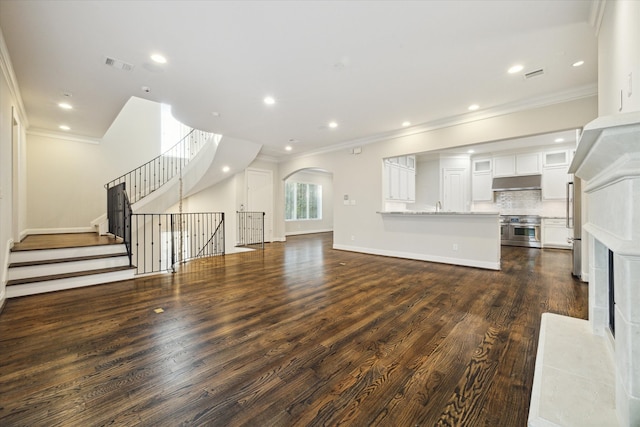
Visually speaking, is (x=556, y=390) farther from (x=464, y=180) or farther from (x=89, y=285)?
(x=464, y=180)

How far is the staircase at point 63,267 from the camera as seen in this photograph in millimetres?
3510

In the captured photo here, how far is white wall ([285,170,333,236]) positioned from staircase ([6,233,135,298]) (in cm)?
655

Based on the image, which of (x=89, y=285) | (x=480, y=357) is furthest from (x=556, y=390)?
(x=89, y=285)

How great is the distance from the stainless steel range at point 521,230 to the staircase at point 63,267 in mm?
9348

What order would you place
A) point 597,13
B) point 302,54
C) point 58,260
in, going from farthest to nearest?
1. point 58,260
2. point 302,54
3. point 597,13

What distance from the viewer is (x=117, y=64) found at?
3.13 m

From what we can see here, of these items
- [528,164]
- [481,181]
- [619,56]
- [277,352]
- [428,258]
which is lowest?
[277,352]

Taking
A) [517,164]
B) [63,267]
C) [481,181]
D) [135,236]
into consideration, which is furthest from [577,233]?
[135,236]

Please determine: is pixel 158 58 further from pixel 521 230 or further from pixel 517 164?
pixel 521 230

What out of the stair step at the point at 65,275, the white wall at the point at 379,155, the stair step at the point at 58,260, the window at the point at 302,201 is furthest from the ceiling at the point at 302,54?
the window at the point at 302,201

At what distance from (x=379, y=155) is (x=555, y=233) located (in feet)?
18.1

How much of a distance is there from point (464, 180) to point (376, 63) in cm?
664

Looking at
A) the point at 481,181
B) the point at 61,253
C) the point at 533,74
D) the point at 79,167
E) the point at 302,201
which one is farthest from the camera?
the point at 302,201

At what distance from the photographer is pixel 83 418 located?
4.65 feet
